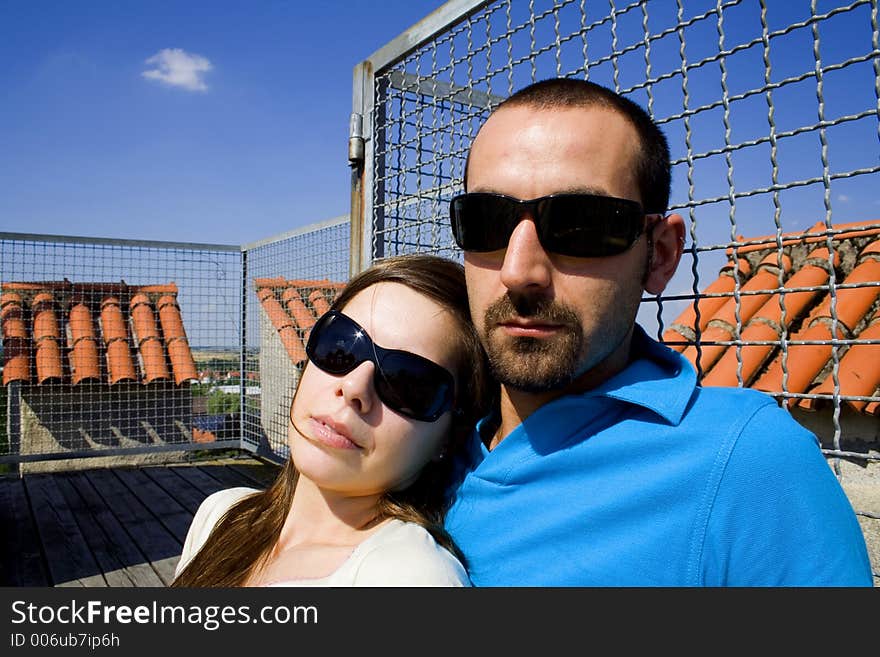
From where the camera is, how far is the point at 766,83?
1.28 meters

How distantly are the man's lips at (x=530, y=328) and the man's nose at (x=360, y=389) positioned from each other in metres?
0.29

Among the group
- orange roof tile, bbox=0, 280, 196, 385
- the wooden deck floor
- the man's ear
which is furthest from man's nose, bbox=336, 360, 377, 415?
orange roof tile, bbox=0, 280, 196, 385

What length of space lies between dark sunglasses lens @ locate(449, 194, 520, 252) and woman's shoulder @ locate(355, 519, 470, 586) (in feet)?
1.92

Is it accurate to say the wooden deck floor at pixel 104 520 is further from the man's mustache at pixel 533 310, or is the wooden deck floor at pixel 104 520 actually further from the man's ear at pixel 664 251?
the man's ear at pixel 664 251

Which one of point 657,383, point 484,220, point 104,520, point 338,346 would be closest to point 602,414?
point 657,383

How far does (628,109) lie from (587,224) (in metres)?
0.29

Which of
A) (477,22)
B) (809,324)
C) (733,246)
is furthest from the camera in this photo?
(809,324)

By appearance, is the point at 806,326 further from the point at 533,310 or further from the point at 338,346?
the point at 338,346

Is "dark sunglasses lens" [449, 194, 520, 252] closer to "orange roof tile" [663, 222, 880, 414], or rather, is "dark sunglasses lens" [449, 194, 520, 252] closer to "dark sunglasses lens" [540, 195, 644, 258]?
"dark sunglasses lens" [540, 195, 644, 258]
